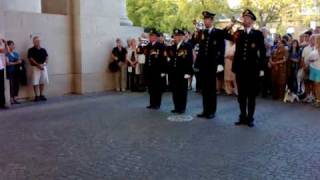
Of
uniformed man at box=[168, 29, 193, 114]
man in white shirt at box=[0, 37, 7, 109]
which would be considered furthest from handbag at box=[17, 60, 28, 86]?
uniformed man at box=[168, 29, 193, 114]

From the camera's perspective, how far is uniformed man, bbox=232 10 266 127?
8211 mm

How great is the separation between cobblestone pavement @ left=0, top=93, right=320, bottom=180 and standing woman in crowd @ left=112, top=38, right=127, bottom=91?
3.47m

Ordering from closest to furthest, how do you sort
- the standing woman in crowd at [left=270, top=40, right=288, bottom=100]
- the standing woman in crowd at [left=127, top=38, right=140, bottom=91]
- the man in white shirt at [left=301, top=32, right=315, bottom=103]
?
the man in white shirt at [left=301, top=32, right=315, bottom=103]
the standing woman in crowd at [left=270, top=40, right=288, bottom=100]
the standing woman in crowd at [left=127, top=38, right=140, bottom=91]

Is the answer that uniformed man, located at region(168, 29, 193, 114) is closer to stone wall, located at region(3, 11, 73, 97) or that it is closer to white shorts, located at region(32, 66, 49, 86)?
white shorts, located at region(32, 66, 49, 86)

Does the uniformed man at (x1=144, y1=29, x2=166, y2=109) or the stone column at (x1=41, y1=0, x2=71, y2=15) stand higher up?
the stone column at (x1=41, y1=0, x2=71, y2=15)

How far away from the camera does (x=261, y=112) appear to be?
993 centimetres

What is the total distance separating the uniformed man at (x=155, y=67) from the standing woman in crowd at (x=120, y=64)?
337 cm

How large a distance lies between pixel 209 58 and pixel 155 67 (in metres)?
1.61

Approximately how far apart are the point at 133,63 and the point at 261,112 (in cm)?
485

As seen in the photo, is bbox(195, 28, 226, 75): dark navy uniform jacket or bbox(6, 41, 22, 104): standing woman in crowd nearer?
bbox(195, 28, 226, 75): dark navy uniform jacket

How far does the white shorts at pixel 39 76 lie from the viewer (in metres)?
11.6

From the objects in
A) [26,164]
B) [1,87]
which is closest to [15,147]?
[26,164]

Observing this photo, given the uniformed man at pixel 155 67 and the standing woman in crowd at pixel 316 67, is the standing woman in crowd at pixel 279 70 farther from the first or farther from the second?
the uniformed man at pixel 155 67

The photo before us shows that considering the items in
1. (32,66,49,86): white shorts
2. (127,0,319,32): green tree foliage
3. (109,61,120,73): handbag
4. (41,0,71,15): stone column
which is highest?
(127,0,319,32): green tree foliage
